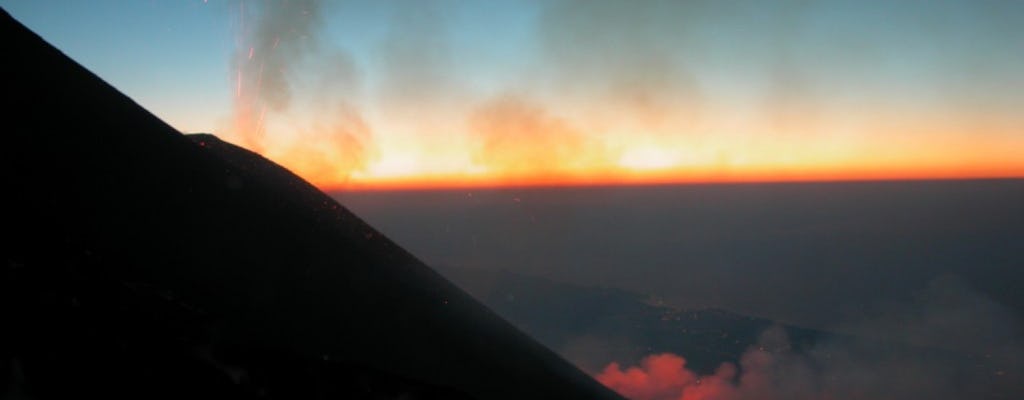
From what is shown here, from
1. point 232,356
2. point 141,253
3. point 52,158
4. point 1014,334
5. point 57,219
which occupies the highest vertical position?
point 52,158

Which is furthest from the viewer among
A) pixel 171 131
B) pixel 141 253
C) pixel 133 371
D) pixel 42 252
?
pixel 171 131

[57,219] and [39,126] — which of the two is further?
[39,126]

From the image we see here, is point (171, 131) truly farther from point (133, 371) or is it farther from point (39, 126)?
point (133, 371)

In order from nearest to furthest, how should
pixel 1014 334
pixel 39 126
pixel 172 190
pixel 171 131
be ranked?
pixel 39 126 → pixel 172 190 → pixel 171 131 → pixel 1014 334

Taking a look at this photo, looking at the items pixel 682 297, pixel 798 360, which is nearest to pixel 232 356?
pixel 798 360

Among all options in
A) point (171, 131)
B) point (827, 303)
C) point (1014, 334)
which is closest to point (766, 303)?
point (827, 303)

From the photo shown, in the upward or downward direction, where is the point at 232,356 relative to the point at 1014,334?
upward
